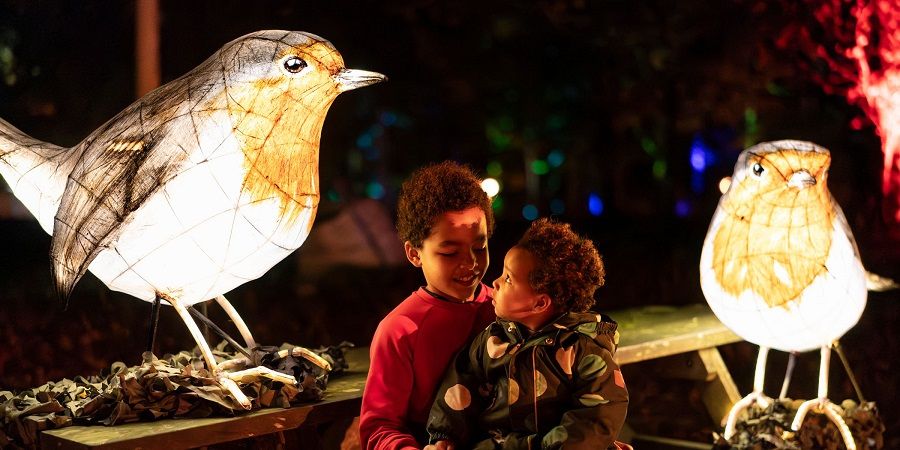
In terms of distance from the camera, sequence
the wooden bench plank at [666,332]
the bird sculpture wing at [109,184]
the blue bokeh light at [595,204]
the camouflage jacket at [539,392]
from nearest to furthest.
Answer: the camouflage jacket at [539,392]
the bird sculpture wing at [109,184]
the wooden bench plank at [666,332]
the blue bokeh light at [595,204]

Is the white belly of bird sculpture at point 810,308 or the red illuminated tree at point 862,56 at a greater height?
the red illuminated tree at point 862,56

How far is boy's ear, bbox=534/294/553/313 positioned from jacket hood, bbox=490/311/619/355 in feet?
0.11

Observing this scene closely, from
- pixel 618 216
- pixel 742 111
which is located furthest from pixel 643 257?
pixel 742 111

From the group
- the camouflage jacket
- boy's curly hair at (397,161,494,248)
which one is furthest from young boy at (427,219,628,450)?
boy's curly hair at (397,161,494,248)

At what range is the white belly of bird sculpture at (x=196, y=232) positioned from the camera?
215 centimetres

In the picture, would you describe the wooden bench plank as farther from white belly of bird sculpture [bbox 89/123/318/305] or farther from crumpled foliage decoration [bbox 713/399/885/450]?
white belly of bird sculpture [bbox 89/123/318/305]

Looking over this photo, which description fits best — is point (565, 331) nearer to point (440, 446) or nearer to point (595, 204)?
point (440, 446)

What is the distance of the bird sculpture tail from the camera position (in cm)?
227

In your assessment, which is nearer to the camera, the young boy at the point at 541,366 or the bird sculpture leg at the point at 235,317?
the young boy at the point at 541,366

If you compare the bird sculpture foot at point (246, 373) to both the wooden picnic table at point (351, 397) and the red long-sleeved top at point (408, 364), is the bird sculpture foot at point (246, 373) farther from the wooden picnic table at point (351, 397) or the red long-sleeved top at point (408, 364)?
the red long-sleeved top at point (408, 364)

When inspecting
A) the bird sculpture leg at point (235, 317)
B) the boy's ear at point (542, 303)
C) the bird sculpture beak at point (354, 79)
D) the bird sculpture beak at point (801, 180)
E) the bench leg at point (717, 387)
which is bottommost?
the bench leg at point (717, 387)

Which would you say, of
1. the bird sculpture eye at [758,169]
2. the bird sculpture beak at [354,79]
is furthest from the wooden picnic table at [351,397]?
the bird sculpture beak at [354,79]

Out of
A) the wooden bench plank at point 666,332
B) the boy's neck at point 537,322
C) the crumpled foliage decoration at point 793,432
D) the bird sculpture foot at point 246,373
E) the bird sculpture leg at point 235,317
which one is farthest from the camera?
the wooden bench plank at point 666,332

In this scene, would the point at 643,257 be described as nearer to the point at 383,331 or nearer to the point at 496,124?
the point at 496,124
